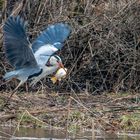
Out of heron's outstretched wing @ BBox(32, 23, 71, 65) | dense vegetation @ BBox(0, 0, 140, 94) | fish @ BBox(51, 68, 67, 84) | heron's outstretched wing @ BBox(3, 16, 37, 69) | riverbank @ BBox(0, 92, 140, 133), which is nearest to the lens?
riverbank @ BBox(0, 92, 140, 133)

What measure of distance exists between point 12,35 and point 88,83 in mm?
2857

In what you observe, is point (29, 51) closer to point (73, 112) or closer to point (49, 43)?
point (49, 43)

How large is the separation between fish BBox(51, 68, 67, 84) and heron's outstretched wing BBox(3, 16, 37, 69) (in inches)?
39.6

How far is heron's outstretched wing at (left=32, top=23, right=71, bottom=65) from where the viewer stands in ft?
29.3

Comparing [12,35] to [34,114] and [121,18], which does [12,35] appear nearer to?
[34,114]

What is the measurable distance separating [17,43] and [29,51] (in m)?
0.19

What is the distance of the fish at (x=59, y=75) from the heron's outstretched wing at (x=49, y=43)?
1.64ft

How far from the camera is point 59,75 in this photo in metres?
9.80

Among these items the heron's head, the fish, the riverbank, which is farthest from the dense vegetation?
the heron's head

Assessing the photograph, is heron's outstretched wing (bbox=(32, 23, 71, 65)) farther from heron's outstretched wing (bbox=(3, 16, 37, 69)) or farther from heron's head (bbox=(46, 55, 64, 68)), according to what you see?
heron's outstretched wing (bbox=(3, 16, 37, 69))

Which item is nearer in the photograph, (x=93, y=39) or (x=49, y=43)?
(x=49, y=43)

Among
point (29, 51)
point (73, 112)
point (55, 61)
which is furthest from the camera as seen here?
point (55, 61)

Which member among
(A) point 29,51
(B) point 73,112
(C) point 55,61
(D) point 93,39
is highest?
(D) point 93,39

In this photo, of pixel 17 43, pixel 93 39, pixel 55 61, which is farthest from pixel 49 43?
pixel 93 39
